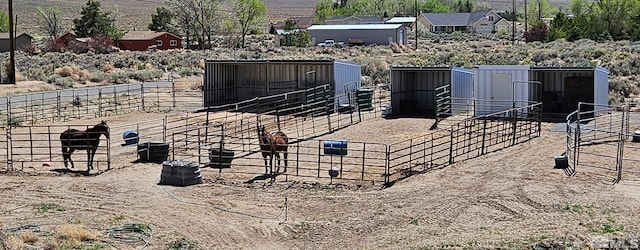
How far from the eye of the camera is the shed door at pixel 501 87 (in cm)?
2895

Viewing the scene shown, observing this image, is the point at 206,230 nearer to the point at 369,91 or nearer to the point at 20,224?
the point at 20,224

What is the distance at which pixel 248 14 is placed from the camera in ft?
309

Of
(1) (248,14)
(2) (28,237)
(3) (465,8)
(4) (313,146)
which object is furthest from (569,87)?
(3) (465,8)

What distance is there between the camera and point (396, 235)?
543 inches

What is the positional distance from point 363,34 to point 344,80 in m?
53.1

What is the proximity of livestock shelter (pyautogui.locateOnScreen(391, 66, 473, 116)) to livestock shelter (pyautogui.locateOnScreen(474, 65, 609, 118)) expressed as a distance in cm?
79

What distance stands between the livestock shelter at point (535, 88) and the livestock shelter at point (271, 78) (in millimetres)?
4911

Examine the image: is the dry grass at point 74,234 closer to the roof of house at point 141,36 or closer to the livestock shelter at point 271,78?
the livestock shelter at point 271,78

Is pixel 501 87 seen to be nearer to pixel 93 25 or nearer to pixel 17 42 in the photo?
pixel 17 42

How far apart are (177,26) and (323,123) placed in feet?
213

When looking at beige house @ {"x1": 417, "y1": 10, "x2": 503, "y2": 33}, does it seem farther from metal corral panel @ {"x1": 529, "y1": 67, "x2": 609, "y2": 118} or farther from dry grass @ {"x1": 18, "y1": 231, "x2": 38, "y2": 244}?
dry grass @ {"x1": 18, "y1": 231, "x2": 38, "y2": 244}

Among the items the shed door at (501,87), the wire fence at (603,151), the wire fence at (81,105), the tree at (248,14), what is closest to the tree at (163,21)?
the tree at (248,14)

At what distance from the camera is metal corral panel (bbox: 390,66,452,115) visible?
102 ft

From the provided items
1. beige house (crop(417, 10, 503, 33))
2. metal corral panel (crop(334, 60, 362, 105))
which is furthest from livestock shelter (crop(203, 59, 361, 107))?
beige house (crop(417, 10, 503, 33))
